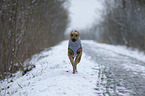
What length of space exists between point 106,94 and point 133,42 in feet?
57.5

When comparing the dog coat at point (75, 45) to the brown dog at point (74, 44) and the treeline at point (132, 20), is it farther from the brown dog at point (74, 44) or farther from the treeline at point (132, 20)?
the treeline at point (132, 20)

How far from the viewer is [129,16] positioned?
811 inches

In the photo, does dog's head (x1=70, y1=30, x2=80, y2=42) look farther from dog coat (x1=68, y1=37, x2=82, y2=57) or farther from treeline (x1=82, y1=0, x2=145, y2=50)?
treeline (x1=82, y1=0, x2=145, y2=50)

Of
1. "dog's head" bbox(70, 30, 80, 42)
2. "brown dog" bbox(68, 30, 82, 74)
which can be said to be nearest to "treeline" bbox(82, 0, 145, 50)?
"brown dog" bbox(68, 30, 82, 74)

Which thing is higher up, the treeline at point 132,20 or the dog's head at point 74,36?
the treeline at point 132,20

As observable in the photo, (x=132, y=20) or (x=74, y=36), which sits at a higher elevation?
(x=132, y=20)

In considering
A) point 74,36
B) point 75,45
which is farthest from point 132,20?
point 74,36

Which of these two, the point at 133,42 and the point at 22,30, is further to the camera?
the point at 133,42

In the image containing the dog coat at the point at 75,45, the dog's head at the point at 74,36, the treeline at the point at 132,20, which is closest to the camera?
the dog's head at the point at 74,36

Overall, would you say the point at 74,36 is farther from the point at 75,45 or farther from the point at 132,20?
the point at 132,20

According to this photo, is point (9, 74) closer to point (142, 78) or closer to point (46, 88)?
point (46, 88)

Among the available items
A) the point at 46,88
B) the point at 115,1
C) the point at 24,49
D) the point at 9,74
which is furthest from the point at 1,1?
the point at 115,1

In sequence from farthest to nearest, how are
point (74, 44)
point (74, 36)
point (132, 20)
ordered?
point (132, 20)
point (74, 44)
point (74, 36)

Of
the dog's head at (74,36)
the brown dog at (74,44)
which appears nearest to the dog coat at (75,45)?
the brown dog at (74,44)
